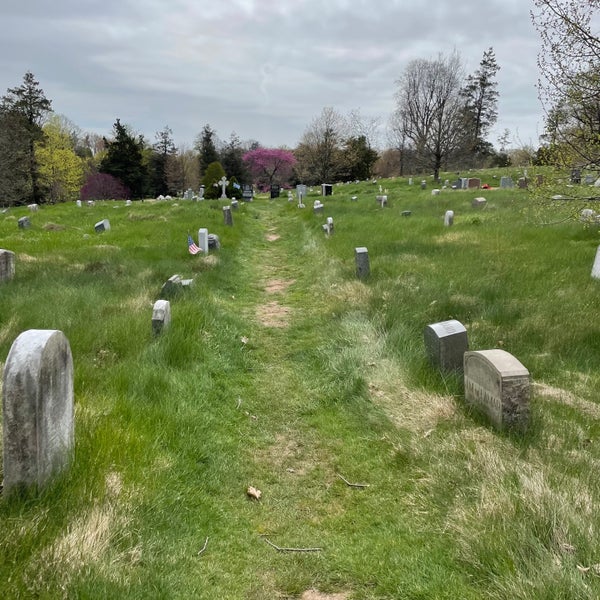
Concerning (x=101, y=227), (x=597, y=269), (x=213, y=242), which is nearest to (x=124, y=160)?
(x=101, y=227)

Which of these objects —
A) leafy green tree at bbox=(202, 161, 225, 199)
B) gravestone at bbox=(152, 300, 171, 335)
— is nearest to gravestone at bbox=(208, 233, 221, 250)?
gravestone at bbox=(152, 300, 171, 335)

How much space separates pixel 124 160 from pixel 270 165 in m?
15.5

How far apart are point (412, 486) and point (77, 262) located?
30.4ft

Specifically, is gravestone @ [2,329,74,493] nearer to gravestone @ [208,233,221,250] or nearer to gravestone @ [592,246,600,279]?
gravestone @ [592,246,600,279]

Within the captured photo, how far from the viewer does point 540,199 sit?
7531 mm

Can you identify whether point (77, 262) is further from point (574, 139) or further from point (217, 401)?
point (574, 139)

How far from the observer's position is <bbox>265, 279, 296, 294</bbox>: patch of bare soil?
413 inches

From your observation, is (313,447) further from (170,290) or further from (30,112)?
(30,112)

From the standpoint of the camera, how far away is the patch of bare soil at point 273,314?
827 cm

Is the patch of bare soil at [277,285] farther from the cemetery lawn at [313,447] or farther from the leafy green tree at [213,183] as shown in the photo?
the leafy green tree at [213,183]

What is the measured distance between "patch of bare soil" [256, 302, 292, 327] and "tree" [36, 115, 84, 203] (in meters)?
41.9

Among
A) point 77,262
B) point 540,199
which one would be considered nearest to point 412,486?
point 540,199

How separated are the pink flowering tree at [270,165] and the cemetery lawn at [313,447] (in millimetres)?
47185

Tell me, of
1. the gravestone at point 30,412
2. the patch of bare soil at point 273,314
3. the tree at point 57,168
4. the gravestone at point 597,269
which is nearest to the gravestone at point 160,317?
the patch of bare soil at point 273,314
